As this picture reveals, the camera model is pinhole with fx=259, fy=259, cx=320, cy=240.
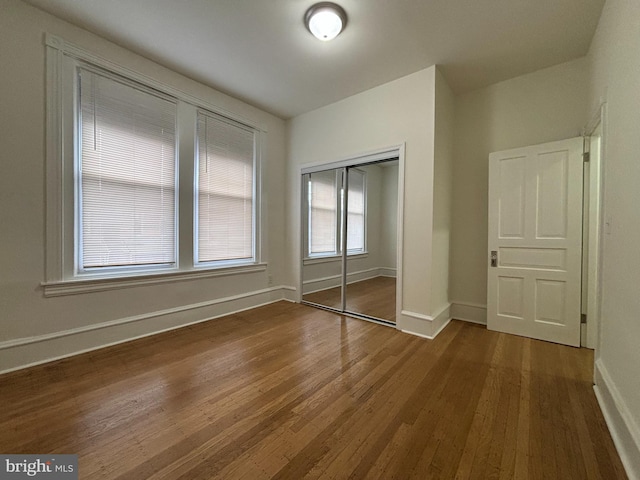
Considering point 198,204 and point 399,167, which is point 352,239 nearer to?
point 399,167

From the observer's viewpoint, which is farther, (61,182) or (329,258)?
(329,258)

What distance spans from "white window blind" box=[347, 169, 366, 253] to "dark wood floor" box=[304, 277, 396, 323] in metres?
0.57

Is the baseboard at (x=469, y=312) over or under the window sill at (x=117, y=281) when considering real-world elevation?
under

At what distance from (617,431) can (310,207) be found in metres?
3.68

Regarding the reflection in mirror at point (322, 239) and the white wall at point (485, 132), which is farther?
the reflection in mirror at point (322, 239)

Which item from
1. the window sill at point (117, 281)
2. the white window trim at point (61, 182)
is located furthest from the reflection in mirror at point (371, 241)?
the white window trim at point (61, 182)

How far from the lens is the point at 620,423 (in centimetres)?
143

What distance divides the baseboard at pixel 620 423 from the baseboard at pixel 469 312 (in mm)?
1455

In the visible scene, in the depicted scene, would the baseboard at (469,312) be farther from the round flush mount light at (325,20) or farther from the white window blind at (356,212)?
the round flush mount light at (325,20)

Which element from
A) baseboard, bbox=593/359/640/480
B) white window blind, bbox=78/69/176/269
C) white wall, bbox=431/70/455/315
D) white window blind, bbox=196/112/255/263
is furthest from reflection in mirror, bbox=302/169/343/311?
baseboard, bbox=593/359/640/480

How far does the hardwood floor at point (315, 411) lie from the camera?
1309 millimetres

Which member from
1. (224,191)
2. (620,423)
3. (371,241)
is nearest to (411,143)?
(371,241)

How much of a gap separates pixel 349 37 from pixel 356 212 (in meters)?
2.07

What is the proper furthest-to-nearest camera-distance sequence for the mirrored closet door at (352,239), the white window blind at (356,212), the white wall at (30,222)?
the white window blind at (356,212)
the mirrored closet door at (352,239)
the white wall at (30,222)
